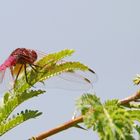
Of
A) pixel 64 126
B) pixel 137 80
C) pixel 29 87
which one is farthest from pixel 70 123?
pixel 29 87

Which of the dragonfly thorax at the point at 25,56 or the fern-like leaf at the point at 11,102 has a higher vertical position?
the dragonfly thorax at the point at 25,56

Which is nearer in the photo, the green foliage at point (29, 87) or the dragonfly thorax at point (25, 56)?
the green foliage at point (29, 87)

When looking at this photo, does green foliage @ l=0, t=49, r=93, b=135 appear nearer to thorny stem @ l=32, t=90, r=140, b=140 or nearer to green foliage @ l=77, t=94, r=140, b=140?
thorny stem @ l=32, t=90, r=140, b=140

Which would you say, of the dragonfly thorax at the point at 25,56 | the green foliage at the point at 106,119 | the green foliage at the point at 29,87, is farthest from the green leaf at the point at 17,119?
the green foliage at the point at 106,119

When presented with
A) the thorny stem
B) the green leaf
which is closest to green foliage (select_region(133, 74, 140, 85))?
the thorny stem

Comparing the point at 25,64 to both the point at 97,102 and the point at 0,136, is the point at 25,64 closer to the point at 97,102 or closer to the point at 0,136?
the point at 0,136

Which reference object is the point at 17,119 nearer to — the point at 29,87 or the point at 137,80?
the point at 29,87

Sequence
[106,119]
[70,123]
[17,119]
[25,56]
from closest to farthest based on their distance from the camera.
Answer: [106,119] → [70,123] → [17,119] → [25,56]

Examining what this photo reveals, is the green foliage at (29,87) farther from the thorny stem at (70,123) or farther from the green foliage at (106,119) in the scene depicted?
the green foliage at (106,119)
